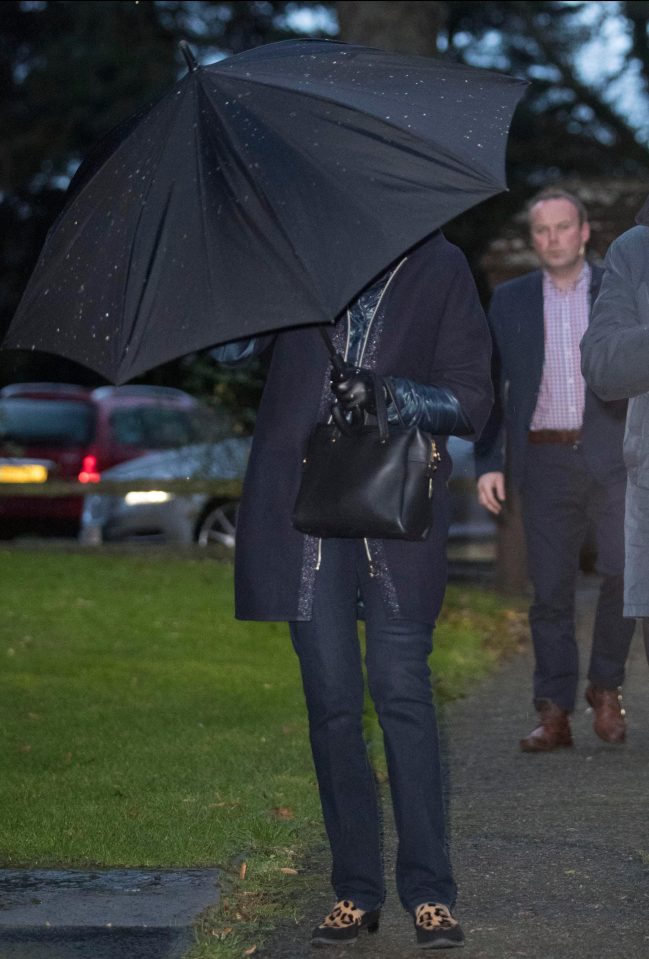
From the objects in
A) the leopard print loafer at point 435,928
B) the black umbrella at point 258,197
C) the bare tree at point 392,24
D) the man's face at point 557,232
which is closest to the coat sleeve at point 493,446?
the man's face at point 557,232

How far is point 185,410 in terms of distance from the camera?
16.4m

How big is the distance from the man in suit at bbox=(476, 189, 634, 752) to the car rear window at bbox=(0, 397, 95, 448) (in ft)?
36.5

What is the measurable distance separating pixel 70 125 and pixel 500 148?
1868 cm

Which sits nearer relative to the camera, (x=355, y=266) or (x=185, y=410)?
(x=355, y=266)

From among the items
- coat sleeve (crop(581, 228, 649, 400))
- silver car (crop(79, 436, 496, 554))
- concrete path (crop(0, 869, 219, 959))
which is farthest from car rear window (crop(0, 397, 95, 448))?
coat sleeve (crop(581, 228, 649, 400))

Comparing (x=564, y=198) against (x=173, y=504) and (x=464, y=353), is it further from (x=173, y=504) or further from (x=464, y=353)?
(x=173, y=504)

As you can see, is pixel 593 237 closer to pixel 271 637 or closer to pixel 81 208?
pixel 271 637

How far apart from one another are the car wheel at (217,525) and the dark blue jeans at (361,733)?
10.7m

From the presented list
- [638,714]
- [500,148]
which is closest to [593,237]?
[638,714]

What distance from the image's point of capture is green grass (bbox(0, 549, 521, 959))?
507cm

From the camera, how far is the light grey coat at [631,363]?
4207 mm

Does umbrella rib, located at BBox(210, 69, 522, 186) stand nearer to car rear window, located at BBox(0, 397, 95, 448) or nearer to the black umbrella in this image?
the black umbrella

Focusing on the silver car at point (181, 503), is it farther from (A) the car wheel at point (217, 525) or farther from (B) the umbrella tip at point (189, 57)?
(B) the umbrella tip at point (189, 57)

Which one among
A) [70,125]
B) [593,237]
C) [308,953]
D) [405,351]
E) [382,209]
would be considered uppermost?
[70,125]
